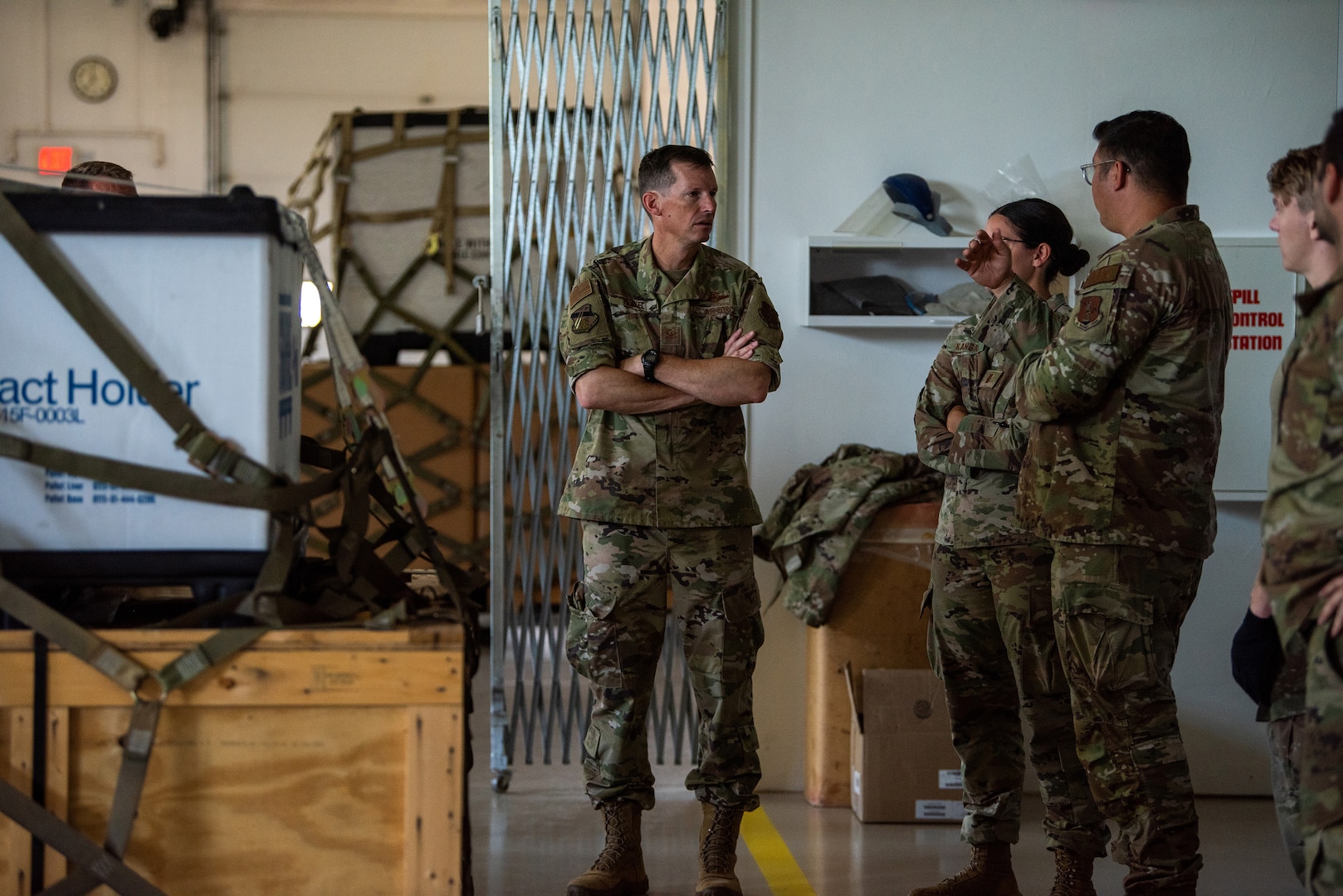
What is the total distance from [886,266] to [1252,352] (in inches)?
45.9

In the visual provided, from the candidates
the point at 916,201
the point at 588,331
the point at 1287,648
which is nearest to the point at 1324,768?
the point at 1287,648

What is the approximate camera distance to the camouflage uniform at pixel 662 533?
2963 mm

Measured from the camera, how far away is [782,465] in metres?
4.02

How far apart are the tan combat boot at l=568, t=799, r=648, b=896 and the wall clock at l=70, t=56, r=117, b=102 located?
23.4 feet

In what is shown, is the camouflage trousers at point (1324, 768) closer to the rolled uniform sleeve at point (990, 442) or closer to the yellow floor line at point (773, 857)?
the rolled uniform sleeve at point (990, 442)

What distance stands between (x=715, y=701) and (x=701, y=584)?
0.28 meters

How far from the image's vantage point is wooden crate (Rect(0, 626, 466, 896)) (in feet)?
5.02

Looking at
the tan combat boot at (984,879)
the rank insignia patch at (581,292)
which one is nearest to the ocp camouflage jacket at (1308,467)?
the tan combat boot at (984,879)

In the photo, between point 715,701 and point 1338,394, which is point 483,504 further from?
point 1338,394

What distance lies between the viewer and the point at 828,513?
3686 mm

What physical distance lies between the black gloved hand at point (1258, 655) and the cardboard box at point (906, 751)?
1461 millimetres

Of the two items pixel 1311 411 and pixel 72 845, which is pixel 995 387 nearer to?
pixel 1311 411

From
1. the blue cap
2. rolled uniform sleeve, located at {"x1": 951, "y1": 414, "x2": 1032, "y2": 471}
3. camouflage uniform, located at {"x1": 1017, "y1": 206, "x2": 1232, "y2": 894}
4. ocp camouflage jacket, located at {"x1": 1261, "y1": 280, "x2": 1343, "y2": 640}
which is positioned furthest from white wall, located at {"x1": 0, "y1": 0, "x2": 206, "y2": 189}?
ocp camouflage jacket, located at {"x1": 1261, "y1": 280, "x2": 1343, "y2": 640}

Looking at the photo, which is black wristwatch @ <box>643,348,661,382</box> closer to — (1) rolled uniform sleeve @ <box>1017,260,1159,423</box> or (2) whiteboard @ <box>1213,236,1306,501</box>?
(1) rolled uniform sleeve @ <box>1017,260,1159,423</box>
